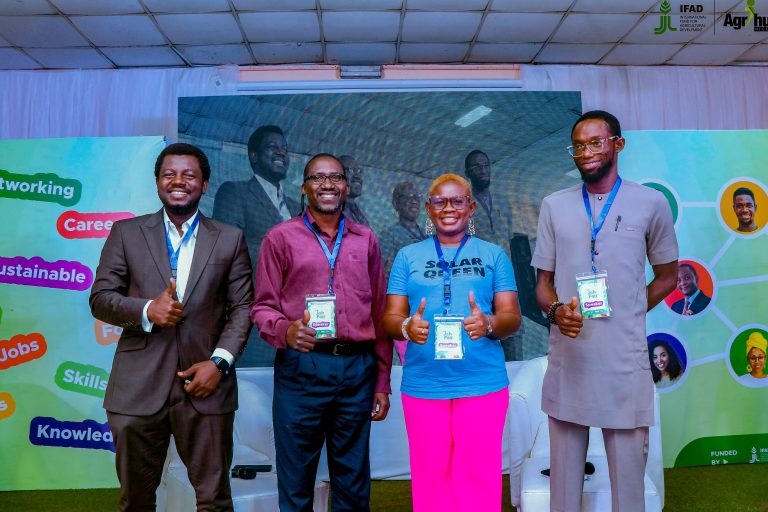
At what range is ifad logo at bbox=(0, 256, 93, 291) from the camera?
13.5ft

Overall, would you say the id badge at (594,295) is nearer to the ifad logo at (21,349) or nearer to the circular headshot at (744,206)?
the circular headshot at (744,206)

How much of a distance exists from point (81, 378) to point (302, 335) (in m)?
2.72

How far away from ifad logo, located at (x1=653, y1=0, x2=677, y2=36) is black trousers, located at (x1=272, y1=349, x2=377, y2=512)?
3.61 meters

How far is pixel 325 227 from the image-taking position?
2488 mm

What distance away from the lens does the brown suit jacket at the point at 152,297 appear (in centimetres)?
221

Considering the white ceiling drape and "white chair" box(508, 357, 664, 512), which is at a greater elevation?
the white ceiling drape

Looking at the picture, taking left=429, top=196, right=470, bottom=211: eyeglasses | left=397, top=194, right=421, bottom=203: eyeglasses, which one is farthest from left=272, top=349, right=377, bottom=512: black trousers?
left=397, top=194, right=421, bottom=203: eyeglasses

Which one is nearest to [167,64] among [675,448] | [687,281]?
[687,281]

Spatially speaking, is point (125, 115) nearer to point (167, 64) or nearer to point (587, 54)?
point (167, 64)

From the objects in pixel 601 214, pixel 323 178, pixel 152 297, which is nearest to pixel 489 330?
pixel 601 214

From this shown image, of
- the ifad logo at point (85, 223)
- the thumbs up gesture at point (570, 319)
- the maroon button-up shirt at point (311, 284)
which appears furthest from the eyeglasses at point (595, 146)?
the ifad logo at point (85, 223)

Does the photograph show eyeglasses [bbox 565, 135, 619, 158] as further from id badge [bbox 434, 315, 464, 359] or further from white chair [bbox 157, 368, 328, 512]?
white chair [bbox 157, 368, 328, 512]

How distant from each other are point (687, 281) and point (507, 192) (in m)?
1.51

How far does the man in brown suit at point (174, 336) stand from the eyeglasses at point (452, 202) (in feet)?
2.73
